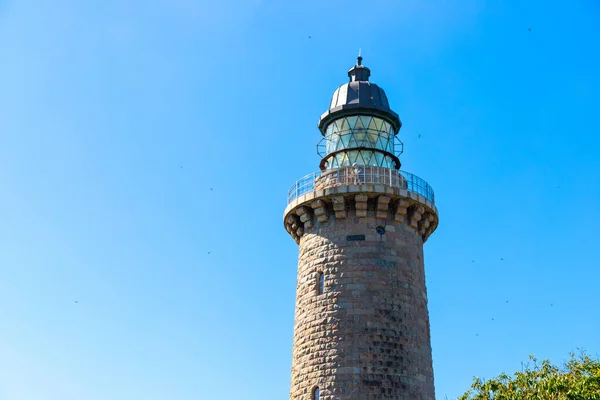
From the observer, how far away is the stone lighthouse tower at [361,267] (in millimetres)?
19281

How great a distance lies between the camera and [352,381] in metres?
18.9

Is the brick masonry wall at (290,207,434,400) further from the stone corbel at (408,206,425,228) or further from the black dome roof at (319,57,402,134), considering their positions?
the black dome roof at (319,57,402,134)

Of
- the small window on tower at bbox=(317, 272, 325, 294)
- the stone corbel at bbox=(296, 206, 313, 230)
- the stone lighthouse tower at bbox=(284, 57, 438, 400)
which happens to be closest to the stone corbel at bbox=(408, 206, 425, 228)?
the stone lighthouse tower at bbox=(284, 57, 438, 400)

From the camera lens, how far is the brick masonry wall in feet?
62.7

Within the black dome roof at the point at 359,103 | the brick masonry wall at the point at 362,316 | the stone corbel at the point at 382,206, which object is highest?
the black dome roof at the point at 359,103

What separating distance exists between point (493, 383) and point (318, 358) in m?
13.4

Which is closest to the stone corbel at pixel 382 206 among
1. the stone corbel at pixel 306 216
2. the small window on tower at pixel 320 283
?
the stone corbel at pixel 306 216

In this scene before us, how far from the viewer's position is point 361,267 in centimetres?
2028

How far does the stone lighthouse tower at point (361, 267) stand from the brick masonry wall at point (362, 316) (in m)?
0.03

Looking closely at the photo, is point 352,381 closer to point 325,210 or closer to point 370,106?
point 325,210

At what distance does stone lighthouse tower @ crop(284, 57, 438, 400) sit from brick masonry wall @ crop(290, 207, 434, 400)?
3cm

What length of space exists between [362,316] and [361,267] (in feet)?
4.92

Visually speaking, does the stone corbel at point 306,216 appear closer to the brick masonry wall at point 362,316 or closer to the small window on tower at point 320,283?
the brick masonry wall at point 362,316

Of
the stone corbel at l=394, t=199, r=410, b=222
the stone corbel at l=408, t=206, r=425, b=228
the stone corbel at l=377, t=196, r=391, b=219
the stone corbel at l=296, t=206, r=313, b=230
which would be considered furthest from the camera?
the stone corbel at l=296, t=206, r=313, b=230
